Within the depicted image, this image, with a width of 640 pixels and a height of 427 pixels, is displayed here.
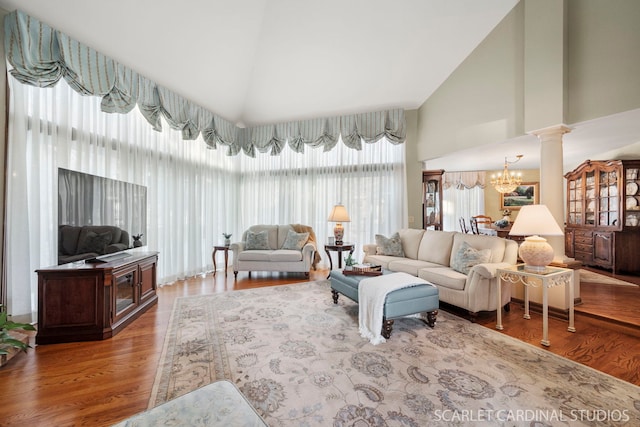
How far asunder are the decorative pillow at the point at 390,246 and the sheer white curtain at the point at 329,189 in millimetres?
865

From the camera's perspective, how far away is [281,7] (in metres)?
3.71

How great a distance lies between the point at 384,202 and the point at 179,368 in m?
4.45

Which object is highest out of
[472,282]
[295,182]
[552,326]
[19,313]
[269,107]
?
[269,107]

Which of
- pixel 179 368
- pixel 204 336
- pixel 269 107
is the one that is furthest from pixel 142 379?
pixel 269 107

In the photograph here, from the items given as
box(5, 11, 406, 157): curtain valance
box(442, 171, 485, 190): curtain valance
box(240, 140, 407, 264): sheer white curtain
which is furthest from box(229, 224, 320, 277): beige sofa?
box(442, 171, 485, 190): curtain valance

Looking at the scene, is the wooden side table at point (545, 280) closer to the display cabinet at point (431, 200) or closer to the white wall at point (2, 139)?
the display cabinet at point (431, 200)

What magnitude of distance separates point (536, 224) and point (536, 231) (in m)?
0.07

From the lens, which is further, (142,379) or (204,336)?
(204,336)

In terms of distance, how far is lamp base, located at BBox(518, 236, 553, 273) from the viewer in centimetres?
267

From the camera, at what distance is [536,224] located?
2.66m

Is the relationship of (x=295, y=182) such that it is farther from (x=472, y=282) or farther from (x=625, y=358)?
(x=625, y=358)

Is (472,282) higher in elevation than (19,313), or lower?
higher

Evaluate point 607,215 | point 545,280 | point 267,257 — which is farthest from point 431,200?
point 267,257

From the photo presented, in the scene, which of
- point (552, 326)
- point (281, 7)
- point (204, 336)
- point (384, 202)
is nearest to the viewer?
point (204, 336)
